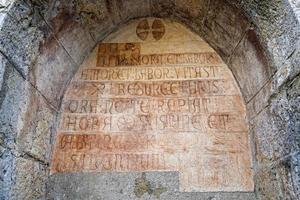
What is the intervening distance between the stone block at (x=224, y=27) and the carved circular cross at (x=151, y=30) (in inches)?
13.9

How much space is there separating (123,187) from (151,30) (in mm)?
1267

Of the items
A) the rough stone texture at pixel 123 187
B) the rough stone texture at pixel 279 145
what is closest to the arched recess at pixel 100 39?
the rough stone texture at pixel 279 145

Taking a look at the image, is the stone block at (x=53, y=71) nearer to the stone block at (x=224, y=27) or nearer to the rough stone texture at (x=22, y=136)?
the rough stone texture at (x=22, y=136)

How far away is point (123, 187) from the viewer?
1975 millimetres

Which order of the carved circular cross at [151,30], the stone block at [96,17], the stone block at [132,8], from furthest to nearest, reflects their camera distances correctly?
the carved circular cross at [151,30] → the stone block at [132,8] → the stone block at [96,17]

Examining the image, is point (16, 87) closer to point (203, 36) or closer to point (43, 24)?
point (43, 24)

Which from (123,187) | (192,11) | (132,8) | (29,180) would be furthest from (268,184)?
(132,8)

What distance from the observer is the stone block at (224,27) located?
1960mm

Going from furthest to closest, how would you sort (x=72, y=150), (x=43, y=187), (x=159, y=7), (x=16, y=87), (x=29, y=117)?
1. (x=159, y=7)
2. (x=72, y=150)
3. (x=43, y=187)
4. (x=29, y=117)
5. (x=16, y=87)

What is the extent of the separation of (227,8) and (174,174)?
45.4 inches

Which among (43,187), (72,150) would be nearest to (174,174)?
(72,150)

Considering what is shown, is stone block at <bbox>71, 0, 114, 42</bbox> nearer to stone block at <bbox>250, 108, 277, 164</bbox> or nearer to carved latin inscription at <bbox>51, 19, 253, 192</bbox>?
carved latin inscription at <bbox>51, 19, 253, 192</bbox>

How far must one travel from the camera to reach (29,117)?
1.85 m

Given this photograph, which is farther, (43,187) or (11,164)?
(43,187)
